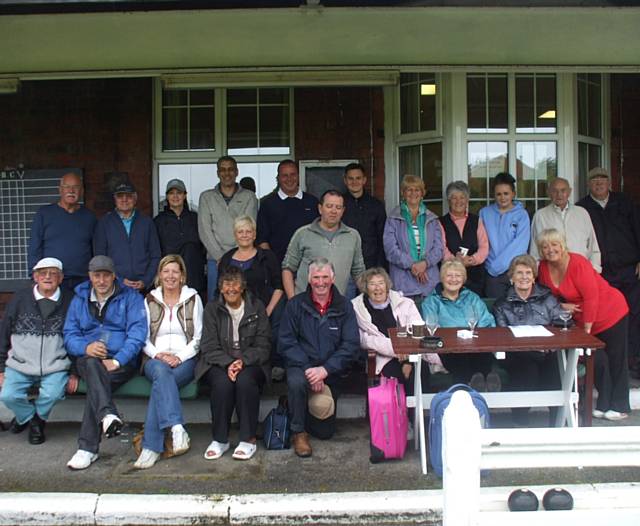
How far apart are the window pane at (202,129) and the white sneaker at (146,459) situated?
357 centimetres

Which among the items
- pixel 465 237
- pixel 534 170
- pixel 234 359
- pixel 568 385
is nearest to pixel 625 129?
pixel 534 170

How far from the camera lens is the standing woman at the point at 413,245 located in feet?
18.6

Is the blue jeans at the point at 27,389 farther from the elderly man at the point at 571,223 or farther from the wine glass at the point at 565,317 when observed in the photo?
the elderly man at the point at 571,223

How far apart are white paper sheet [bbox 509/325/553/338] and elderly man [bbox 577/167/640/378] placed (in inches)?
72.5

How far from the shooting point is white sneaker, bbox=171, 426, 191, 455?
15.2ft

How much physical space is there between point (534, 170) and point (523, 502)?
15.6 ft

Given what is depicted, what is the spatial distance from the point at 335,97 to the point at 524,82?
1.88m

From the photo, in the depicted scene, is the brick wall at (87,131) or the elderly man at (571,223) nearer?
the elderly man at (571,223)

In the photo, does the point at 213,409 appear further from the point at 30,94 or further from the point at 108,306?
the point at 30,94

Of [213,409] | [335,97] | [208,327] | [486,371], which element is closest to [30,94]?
[335,97]

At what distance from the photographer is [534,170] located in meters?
6.70

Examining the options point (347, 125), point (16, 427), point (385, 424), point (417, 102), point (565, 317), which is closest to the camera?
point (385, 424)

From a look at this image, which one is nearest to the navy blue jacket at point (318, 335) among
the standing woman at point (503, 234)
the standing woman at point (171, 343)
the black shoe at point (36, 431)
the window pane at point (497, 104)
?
the standing woman at point (171, 343)

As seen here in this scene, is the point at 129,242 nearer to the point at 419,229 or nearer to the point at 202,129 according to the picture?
the point at 202,129
